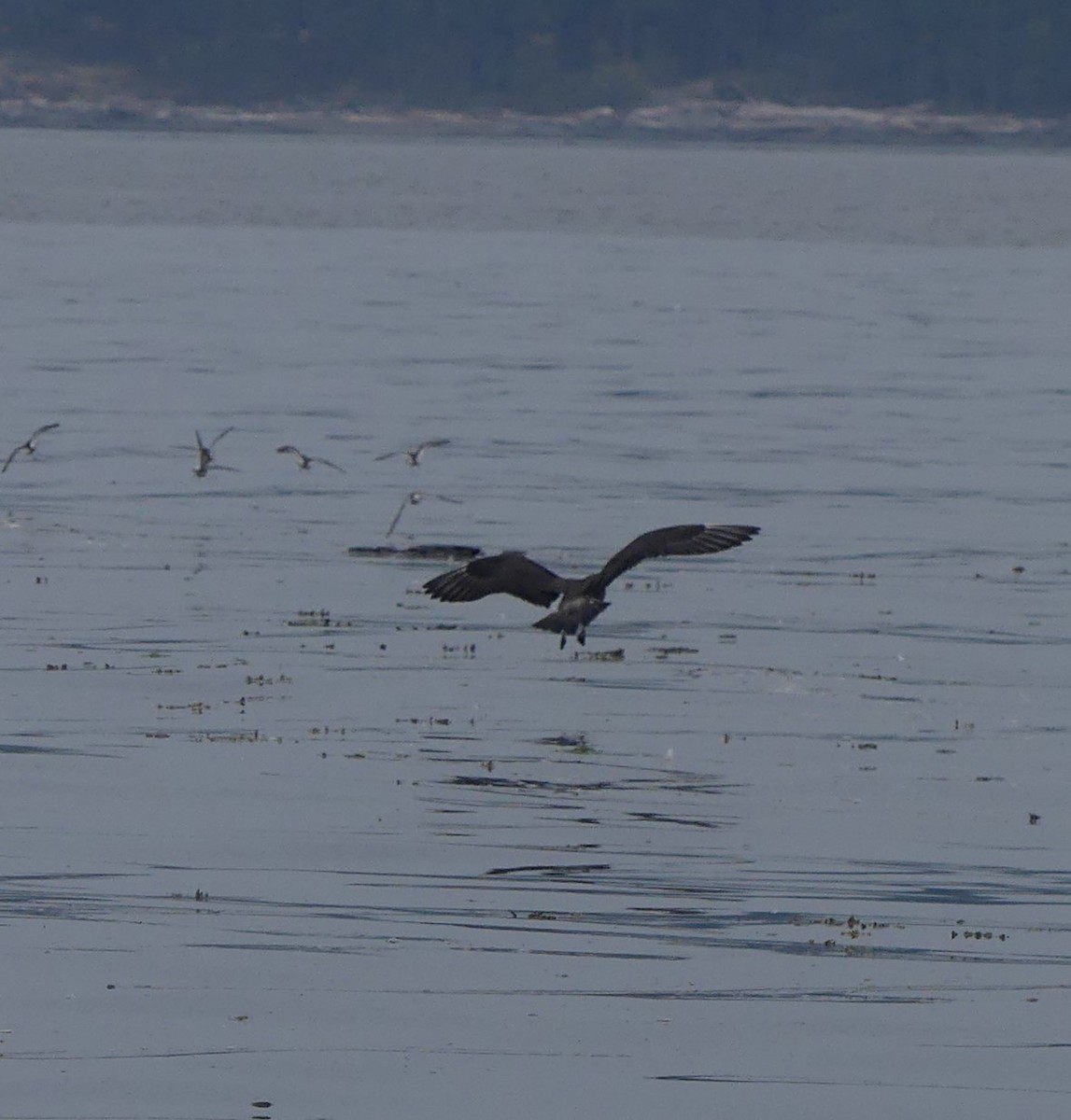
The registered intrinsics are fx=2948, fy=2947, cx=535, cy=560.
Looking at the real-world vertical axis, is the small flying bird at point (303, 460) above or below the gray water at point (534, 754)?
above

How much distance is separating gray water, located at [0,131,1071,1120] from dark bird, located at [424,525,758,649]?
67cm

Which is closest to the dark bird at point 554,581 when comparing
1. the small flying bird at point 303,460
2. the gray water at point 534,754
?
the gray water at point 534,754

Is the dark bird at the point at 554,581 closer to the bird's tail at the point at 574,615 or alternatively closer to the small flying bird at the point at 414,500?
the bird's tail at the point at 574,615

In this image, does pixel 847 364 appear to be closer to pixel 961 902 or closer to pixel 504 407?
pixel 504 407

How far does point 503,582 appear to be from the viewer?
17.3 m

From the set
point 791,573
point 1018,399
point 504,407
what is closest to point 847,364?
point 1018,399

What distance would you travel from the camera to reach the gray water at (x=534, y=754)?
1070 cm

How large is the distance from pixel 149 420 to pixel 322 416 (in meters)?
2.45

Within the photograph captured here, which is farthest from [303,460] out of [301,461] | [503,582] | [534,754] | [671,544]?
[534,754]

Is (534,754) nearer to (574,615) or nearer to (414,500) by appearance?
(574,615)

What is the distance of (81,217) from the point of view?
355 feet

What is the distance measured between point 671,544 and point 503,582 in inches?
42.9

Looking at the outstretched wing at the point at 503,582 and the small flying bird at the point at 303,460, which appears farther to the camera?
the small flying bird at the point at 303,460

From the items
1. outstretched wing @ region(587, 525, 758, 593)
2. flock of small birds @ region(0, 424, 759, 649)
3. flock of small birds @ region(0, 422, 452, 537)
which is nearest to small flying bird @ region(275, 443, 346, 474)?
flock of small birds @ region(0, 422, 452, 537)
